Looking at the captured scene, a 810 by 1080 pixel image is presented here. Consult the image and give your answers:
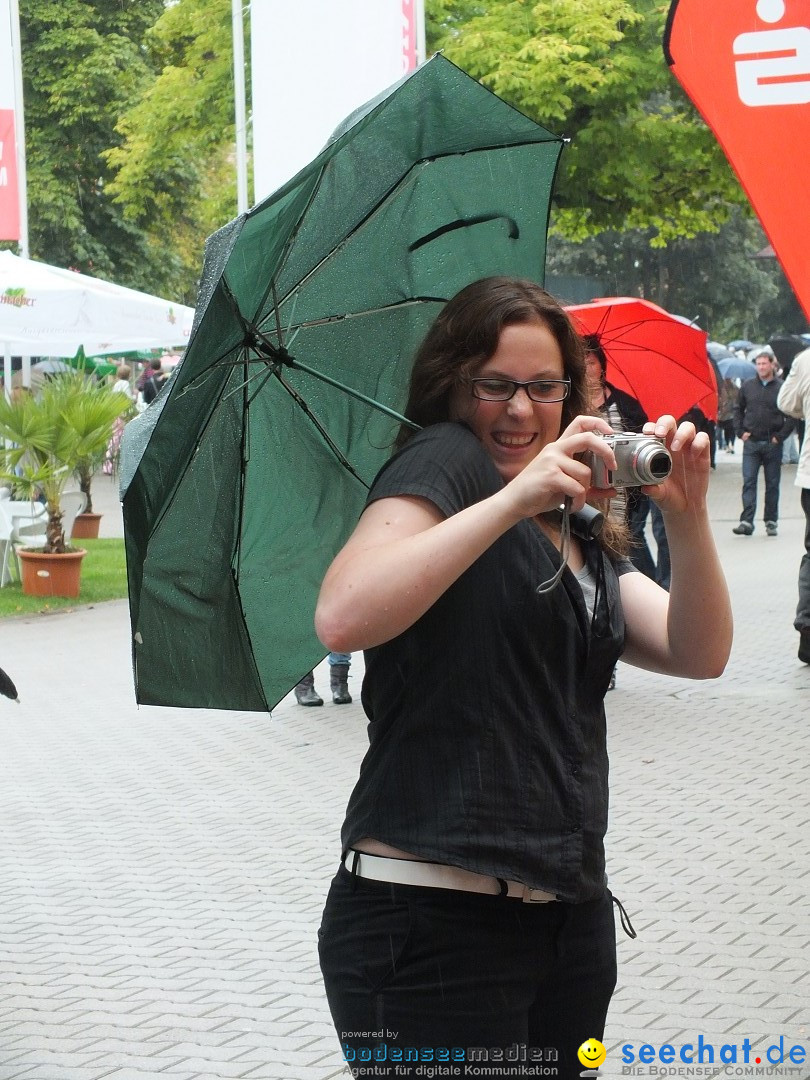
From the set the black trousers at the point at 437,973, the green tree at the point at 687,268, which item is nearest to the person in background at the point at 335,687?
the black trousers at the point at 437,973

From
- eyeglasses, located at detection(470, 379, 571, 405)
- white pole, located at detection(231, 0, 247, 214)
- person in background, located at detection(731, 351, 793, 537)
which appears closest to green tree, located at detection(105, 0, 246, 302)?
white pole, located at detection(231, 0, 247, 214)

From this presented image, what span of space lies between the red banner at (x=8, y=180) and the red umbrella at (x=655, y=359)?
359 inches

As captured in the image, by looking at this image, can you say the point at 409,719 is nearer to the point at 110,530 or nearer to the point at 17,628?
the point at 17,628

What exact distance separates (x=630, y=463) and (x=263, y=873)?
4.62 metres

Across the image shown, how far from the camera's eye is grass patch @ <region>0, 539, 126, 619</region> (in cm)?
1454

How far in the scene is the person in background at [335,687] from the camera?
941cm

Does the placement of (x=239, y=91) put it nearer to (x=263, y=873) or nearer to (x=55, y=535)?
(x=55, y=535)

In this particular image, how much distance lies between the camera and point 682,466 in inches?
85.2

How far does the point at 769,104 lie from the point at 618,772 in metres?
5.49

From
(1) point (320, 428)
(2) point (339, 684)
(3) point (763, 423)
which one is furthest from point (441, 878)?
(3) point (763, 423)

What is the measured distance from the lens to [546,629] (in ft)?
7.00

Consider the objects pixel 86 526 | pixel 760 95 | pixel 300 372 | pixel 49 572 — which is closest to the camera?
pixel 760 95

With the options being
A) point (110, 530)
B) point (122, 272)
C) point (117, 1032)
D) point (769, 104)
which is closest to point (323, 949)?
point (769, 104)

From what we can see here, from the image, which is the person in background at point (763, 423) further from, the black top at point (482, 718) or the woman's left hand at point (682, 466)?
the black top at point (482, 718)
